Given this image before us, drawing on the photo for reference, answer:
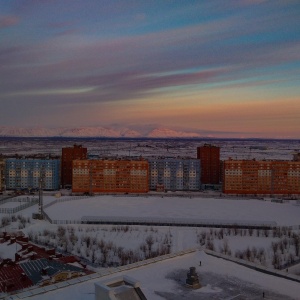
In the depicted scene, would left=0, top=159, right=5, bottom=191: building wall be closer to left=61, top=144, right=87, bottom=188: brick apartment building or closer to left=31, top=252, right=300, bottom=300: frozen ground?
left=61, top=144, right=87, bottom=188: brick apartment building

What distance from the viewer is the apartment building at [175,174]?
1045 inches

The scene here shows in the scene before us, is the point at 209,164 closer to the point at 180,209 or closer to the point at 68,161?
the point at 68,161

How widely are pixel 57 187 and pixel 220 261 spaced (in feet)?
68.9

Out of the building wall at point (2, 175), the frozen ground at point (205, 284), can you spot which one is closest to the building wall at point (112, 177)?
the building wall at point (2, 175)

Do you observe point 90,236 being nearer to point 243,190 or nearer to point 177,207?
point 177,207

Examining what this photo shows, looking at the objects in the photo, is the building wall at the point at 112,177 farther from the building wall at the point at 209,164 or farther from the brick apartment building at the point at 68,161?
the building wall at the point at 209,164

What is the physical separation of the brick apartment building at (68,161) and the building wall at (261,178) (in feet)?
29.3

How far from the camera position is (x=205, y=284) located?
220 inches

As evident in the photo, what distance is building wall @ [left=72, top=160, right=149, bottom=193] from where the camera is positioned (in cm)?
2520

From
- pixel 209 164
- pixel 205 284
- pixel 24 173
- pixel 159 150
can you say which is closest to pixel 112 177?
pixel 24 173

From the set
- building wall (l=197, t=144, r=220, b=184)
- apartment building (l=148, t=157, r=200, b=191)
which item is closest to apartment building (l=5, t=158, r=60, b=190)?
apartment building (l=148, t=157, r=200, b=191)

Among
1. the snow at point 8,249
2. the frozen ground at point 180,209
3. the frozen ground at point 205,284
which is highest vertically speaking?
the frozen ground at point 205,284

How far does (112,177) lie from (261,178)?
8.11m

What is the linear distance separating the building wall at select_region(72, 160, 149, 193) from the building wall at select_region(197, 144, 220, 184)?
13.5 feet
